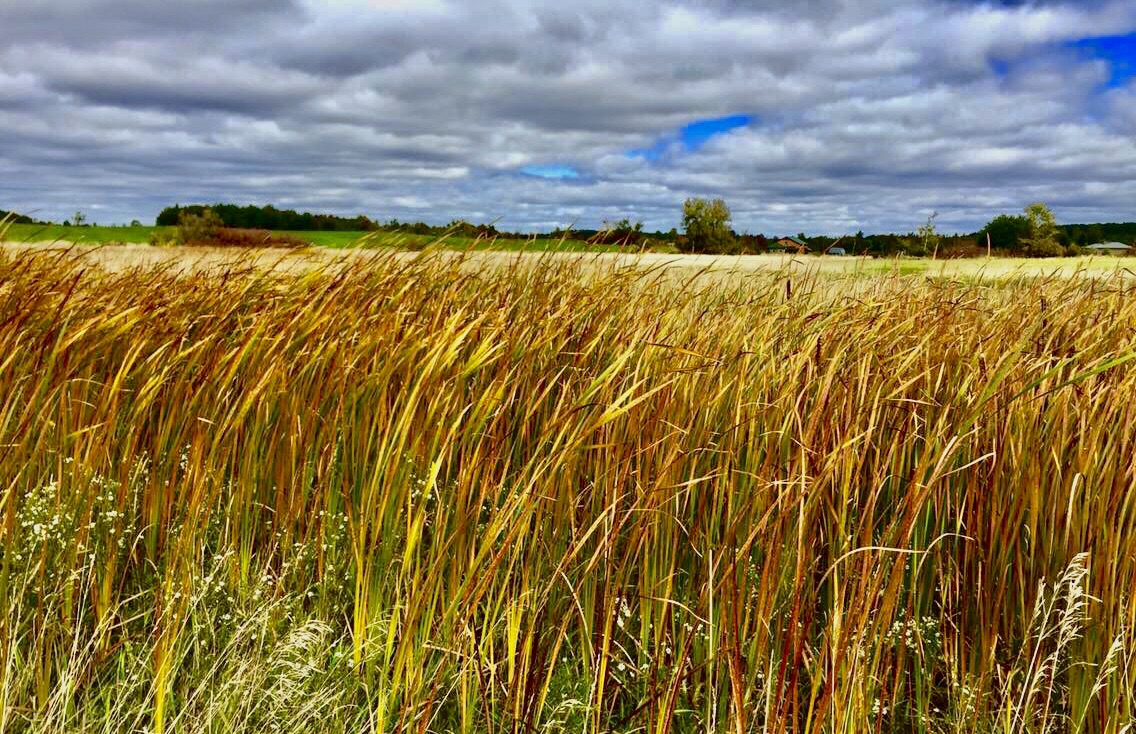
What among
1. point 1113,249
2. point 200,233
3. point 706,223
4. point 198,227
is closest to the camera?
point 1113,249

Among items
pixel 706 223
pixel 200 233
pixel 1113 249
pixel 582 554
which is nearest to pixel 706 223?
pixel 706 223

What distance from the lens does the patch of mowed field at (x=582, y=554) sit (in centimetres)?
172

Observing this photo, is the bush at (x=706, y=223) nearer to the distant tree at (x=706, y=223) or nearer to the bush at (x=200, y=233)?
the distant tree at (x=706, y=223)

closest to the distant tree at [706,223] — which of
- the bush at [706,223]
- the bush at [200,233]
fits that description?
the bush at [706,223]

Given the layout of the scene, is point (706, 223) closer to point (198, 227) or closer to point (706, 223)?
point (706, 223)

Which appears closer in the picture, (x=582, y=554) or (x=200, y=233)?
(x=582, y=554)

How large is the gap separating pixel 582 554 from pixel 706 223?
54.9 metres

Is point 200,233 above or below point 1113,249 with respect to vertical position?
above

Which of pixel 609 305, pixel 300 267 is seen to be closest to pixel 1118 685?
pixel 609 305

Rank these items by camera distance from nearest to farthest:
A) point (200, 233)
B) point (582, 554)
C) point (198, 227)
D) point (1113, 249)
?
point (582, 554)
point (1113, 249)
point (200, 233)
point (198, 227)

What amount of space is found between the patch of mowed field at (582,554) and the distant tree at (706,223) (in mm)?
52104

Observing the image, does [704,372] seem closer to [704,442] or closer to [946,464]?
[704,442]

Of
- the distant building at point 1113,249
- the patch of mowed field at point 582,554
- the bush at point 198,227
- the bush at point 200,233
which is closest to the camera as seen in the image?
the patch of mowed field at point 582,554

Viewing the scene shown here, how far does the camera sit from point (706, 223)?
5500 cm
